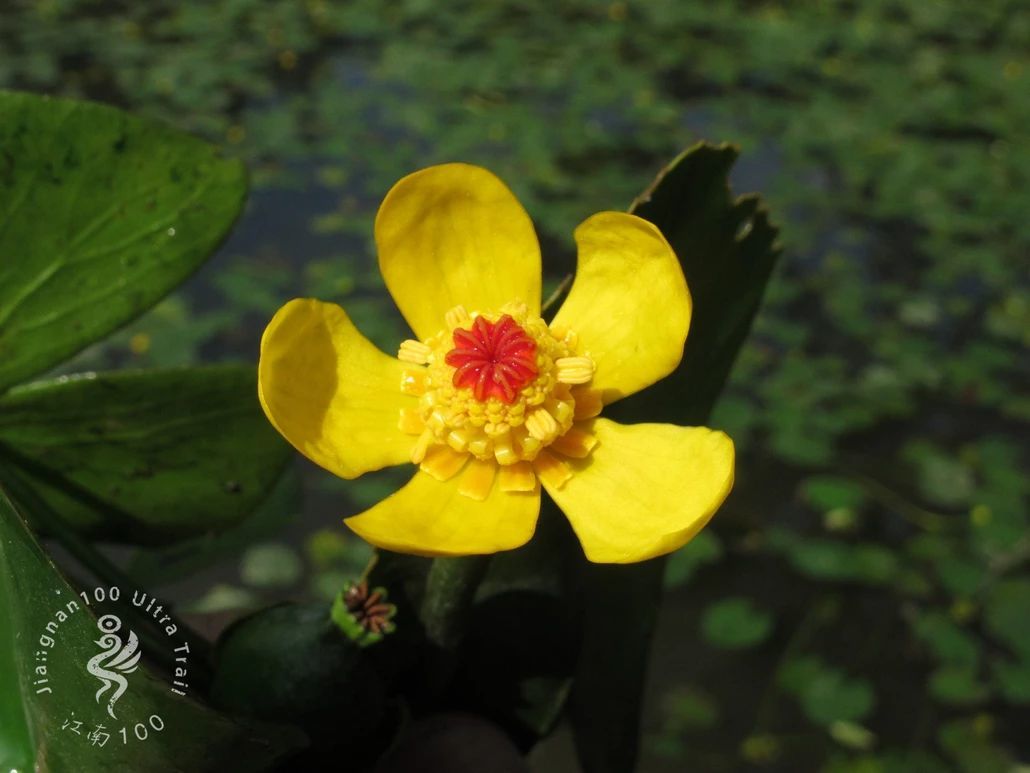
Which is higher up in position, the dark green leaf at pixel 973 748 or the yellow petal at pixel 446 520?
the yellow petal at pixel 446 520

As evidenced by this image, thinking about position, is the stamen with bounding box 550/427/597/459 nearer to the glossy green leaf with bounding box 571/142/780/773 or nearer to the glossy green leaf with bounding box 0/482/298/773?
the glossy green leaf with bounding box 571/142/780/773

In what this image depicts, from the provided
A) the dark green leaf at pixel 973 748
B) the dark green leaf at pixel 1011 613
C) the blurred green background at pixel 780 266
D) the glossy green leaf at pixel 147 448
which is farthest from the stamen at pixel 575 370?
the dark green leaf at pixel 1011 613

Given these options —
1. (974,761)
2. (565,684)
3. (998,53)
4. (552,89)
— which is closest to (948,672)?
(974,761)

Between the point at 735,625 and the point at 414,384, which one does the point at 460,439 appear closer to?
the point at 414,384

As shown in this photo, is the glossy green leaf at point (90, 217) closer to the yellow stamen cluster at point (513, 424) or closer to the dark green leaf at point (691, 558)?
the yellow stamen cluster at point (513, 424)

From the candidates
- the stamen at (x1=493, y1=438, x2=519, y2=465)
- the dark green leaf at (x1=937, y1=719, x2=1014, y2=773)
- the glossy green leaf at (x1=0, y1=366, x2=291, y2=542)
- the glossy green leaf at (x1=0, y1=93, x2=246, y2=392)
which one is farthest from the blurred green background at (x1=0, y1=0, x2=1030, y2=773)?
the stamen at (x1=493, y1=438, x2=519, y2=465)

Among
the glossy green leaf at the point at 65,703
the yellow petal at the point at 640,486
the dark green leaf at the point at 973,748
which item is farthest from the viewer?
the dark green leaf at the point at 973,748
